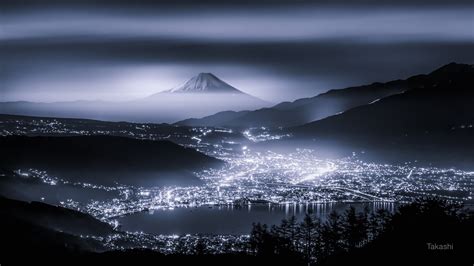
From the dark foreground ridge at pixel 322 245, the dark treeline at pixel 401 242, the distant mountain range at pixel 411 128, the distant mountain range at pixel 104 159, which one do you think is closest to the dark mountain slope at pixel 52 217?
the dark foreground ridge at pixel 322 245

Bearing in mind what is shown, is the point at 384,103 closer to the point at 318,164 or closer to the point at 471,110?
the point at 471,110

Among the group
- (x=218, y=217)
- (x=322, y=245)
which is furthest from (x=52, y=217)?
(x=218, y=217)

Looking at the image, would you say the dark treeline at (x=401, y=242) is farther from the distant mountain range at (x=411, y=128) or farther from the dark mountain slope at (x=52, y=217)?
the distant mountain range at (x=411, y=128)

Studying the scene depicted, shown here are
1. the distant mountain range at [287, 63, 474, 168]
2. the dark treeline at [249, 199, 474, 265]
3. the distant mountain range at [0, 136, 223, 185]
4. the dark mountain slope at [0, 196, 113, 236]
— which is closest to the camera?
the dark treeline at [249, 199, 474, 265]

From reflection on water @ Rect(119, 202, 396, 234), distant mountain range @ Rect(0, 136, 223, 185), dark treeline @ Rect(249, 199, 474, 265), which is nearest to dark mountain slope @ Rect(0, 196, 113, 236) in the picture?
reflection on water @ Rect(119, 202, 396, 234)

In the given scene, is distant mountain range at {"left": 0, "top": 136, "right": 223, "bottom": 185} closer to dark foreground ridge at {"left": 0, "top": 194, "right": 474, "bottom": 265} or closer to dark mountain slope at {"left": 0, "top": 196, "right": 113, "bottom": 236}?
dark mountain slope at {"left": 0, "top": 196, "right": 113, "bottom": 236}
